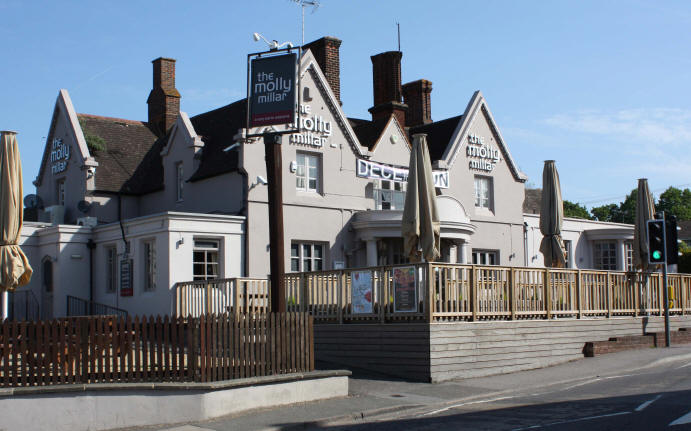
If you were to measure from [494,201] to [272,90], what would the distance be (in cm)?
1705

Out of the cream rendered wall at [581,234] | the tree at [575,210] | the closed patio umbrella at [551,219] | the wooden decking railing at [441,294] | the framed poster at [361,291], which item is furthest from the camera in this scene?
the tree at [575,210]

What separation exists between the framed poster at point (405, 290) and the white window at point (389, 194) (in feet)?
33.7

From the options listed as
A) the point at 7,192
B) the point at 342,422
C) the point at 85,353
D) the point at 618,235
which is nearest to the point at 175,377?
the point at 85,353

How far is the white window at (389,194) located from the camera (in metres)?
27.1

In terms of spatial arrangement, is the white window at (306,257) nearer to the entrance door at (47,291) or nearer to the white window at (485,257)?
the white window at (485,257)

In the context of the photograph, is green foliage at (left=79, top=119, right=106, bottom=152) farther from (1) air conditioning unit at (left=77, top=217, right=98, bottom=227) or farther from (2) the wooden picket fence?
(2) the wooden picket fence

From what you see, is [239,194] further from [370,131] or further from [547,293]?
[547,293]

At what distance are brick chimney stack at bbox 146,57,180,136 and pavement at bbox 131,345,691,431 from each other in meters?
18.2

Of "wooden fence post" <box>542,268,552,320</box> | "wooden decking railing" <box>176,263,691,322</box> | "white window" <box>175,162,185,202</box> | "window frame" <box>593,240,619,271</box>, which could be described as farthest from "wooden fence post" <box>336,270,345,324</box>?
"window frame" <box>593,240,619,271</box>

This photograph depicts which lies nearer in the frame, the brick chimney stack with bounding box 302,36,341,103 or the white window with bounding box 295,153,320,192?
the white window with bounding box 295,153,320,192

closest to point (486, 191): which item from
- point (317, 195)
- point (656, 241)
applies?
point (317, 195)

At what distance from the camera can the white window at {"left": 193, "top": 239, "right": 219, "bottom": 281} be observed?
2277 centimetres

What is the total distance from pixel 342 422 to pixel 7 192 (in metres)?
8.94

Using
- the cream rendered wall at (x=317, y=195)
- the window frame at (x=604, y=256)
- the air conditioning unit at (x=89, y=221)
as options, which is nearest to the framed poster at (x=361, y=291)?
the cream rendered wall at (x=317, y=195)
